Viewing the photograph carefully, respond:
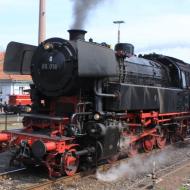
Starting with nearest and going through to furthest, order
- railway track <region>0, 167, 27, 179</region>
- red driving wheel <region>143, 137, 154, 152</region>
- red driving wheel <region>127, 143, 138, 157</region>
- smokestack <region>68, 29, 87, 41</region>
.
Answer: railway track <region>0, 167, 27, 179</region> < smokestack <region>68, 29, 87, 41</region> < red driving wheel <region>127, 143, 138, 157</region> < red driving wheel <region>143, 137, 154, 152</region>

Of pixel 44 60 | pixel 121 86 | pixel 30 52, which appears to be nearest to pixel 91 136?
pixel 121 86

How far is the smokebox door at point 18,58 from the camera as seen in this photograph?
11008 mm

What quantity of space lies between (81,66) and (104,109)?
1704 millimetres

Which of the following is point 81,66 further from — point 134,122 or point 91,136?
point 134,122

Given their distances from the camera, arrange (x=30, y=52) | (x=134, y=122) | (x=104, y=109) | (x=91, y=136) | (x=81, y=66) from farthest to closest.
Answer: (x=134, y=122), (x=30, y=52), (x=104, y=109), (x=91, y=136), (x=81, y=66)

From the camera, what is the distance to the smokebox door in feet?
36.1

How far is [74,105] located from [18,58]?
7.39 ft

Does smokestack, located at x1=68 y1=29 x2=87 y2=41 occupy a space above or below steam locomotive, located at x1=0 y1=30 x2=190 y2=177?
above

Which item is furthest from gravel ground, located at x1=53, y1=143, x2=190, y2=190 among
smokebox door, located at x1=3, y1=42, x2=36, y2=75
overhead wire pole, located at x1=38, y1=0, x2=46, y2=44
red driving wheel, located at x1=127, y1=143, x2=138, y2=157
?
overhead wire pole, located at x1=38, y1=0, x2=46, y2=44

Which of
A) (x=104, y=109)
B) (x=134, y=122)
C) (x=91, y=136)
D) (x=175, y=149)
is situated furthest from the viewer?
(x=175, y=149)

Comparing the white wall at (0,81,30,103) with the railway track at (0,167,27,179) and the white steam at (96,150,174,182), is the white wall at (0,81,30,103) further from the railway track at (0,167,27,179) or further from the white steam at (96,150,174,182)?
the railway track at (0,167,27,179)

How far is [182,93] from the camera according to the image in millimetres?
15211

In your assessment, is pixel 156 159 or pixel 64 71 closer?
pixel 64 71

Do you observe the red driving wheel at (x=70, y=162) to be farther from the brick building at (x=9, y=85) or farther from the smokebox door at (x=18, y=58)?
the brick building at (x=9, y=85)
